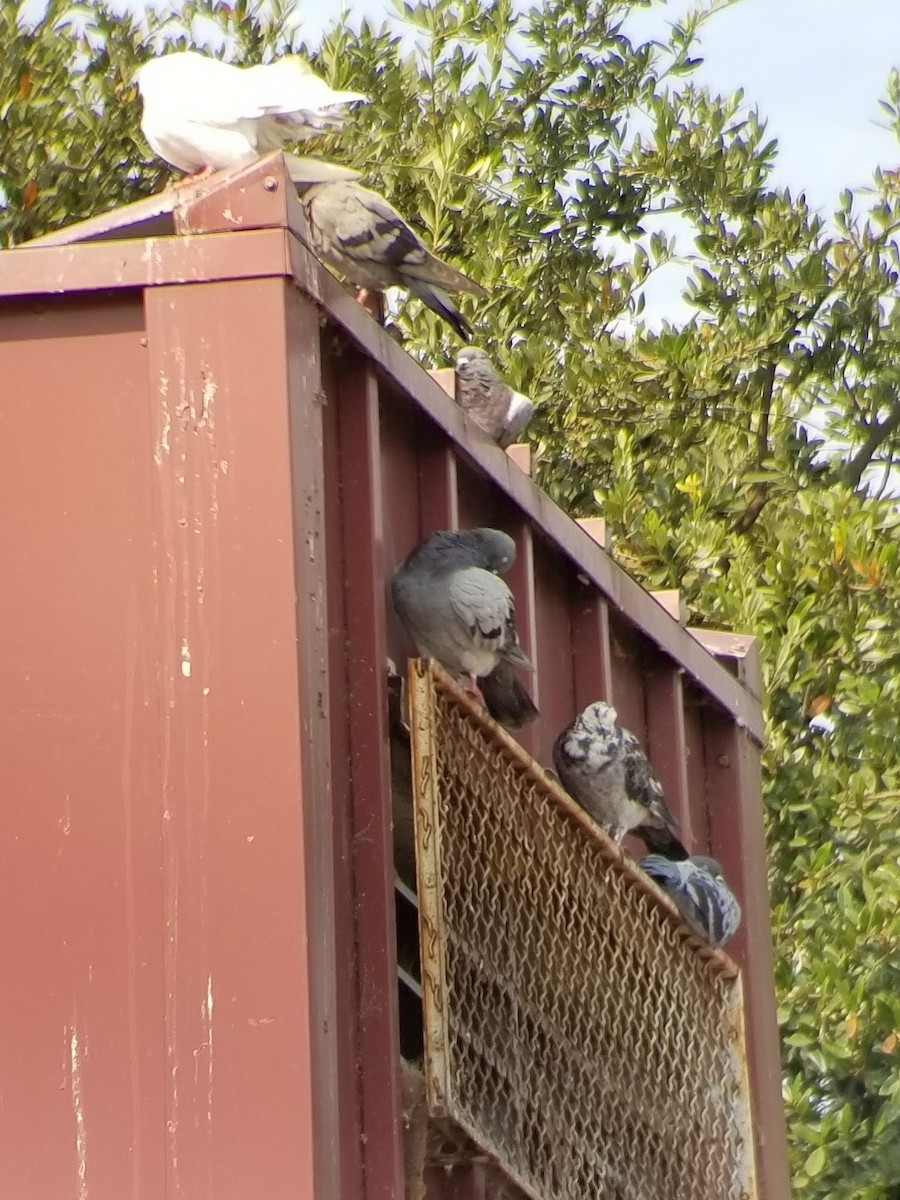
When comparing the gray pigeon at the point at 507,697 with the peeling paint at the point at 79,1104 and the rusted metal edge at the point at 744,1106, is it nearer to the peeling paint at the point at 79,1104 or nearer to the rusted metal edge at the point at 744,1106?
the rusted metal edge at the point at 744,1106

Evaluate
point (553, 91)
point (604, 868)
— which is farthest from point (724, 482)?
point (604, 868)

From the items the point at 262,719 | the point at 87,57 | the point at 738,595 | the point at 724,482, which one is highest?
the point at 87,57

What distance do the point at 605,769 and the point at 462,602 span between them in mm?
839

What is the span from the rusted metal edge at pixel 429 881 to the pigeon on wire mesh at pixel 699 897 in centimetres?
112

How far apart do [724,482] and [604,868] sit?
4.33 m

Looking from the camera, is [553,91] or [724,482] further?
[553,91]

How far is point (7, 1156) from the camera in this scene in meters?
2.64

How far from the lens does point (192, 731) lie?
106 inches

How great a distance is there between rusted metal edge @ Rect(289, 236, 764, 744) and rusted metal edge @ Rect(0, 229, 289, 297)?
50mm

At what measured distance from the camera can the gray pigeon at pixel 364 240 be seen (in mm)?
4441

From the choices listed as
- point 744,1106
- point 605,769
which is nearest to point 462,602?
point 605,769

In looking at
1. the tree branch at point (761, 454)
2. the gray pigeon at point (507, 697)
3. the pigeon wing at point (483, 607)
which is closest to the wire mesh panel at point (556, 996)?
the pigeon wing at point (483, 607)

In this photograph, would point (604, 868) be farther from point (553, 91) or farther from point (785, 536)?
point (553, 91)

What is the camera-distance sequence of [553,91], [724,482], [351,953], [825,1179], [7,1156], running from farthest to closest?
[553,91], [724,482], [825,1179], [351,953], [7,1156]
